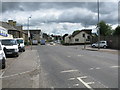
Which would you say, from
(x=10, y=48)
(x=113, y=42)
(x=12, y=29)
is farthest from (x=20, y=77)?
(x=12, y=29)

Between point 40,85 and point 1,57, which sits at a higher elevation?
point 1,57

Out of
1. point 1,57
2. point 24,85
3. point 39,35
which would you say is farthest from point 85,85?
point 39,35

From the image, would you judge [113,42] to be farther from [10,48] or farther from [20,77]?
[20,77]

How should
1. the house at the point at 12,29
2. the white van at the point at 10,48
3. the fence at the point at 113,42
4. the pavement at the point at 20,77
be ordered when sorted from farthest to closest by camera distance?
the house at the point at 12,29 → the fence at the point at 113,42 → the white van at the point at 10,48 → the pavement at the point at 20,77

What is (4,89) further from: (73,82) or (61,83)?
(73,82)

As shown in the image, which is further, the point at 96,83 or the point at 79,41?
the point at 79,41

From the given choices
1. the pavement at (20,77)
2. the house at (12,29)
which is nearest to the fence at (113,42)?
the pavement at (20,77)

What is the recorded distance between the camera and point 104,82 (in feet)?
24.6

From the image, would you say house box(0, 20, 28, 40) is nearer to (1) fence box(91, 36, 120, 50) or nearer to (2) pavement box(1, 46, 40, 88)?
(1) fence box(91, 36, 120, 50)

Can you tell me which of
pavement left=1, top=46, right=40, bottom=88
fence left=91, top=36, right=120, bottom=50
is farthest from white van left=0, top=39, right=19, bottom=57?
fence left=91, top=36, right=120, bottom=50

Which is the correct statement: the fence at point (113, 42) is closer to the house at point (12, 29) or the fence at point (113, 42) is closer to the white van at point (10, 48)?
the white van at point (10, 48)

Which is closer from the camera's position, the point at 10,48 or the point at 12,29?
the point at 10,48

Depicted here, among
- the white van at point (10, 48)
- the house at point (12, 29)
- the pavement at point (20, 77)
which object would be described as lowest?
the pavement at point (20, 77)

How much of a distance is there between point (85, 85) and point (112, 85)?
92cm
